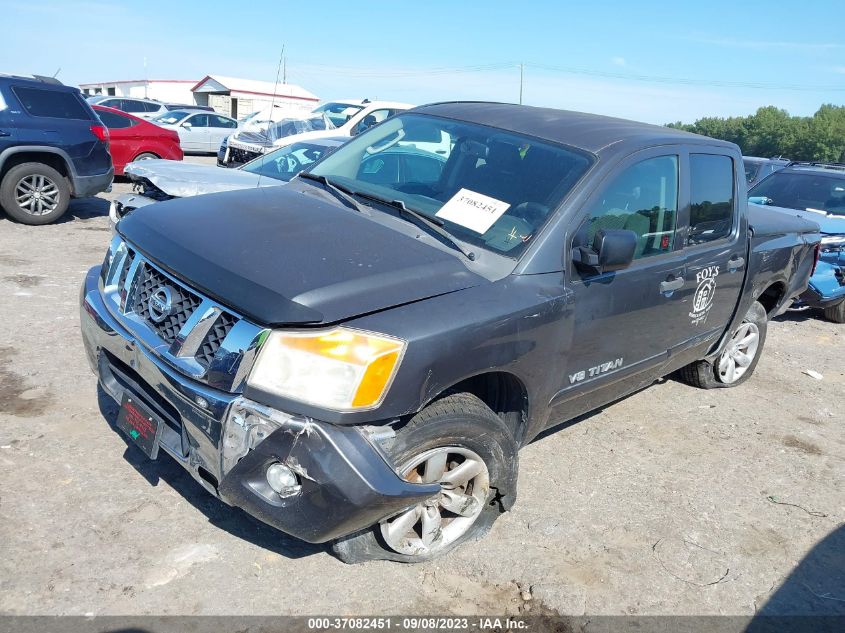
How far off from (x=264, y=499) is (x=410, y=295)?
0.92 metres

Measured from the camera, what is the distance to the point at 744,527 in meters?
3.77

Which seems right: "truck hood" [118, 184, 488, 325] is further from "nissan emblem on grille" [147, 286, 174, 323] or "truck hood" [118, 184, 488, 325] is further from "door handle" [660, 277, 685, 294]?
"door handle" [660, 277, 685, 294]

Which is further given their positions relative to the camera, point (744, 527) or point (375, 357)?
point (744, 527)

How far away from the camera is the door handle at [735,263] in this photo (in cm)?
453

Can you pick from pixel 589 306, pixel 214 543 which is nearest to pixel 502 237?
pixel 589 306

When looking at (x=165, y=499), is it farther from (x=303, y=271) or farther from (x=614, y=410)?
(x=614, y=410)

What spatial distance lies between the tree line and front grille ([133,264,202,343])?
174 ft

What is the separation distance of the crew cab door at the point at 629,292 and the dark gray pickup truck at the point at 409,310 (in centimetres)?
1

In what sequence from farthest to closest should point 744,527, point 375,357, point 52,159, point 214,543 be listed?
point 52,159 → point 744,527 → point 214,543 → point 375,357

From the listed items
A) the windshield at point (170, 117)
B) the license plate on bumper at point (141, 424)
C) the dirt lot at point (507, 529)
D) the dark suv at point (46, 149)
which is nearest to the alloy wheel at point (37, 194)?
the dark suv at point (46, 149)

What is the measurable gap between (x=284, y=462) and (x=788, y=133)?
218ft

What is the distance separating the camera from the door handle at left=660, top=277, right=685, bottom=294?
3.86m

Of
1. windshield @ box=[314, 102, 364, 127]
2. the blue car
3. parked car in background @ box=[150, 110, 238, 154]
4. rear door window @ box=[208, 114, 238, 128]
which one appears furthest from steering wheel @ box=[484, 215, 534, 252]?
rear door window @ box=[208, 114, 238, 128]

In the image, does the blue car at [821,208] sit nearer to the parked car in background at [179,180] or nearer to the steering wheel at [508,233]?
the parked car in background at [179,180]
